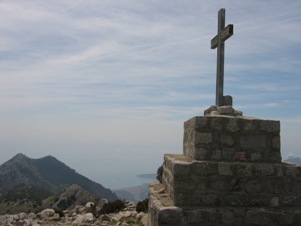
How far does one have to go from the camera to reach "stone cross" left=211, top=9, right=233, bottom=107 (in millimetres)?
9523

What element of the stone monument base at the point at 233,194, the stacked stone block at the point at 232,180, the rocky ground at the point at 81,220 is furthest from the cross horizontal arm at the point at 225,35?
the rocky ground at the point at 81,220

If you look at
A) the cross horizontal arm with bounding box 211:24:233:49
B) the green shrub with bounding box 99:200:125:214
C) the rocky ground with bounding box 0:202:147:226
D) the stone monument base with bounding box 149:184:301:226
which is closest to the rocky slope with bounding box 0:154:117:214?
the green shrub with bounding box 99:200:125:214

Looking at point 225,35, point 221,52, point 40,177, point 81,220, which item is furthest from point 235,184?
point 40,177

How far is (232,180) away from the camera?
7629 mm

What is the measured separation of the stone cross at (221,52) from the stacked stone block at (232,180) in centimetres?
179

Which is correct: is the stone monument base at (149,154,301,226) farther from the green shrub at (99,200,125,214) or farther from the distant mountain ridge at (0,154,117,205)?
the distant mountain ridge at (0,154,117,205)

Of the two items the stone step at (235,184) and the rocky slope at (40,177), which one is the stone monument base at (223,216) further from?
the rocky slope at (40,177)

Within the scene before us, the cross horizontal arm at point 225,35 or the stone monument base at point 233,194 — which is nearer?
the stone monument base at point 233,194

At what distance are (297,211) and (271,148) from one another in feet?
4.24

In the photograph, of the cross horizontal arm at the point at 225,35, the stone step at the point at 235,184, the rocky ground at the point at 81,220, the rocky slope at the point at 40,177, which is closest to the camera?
the stone step at the point at 235,184

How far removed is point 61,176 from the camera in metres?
179

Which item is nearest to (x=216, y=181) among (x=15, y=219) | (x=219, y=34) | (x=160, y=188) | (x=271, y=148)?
(x=271, y=148)

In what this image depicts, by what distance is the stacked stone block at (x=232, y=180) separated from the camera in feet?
24.4

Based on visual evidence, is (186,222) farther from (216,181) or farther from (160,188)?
(160,188)
